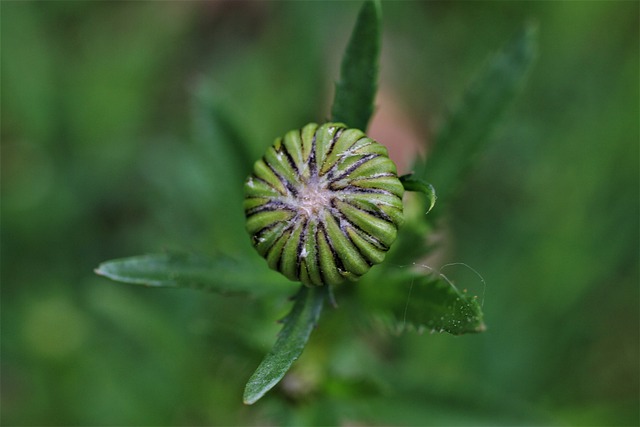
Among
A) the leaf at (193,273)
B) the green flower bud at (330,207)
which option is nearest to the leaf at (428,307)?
the green flower bud at (330,207)

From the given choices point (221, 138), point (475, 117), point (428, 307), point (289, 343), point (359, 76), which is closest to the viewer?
point (289, 343)

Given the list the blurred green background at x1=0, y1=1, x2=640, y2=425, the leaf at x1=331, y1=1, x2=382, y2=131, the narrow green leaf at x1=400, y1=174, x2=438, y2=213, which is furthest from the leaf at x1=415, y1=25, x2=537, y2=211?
the blurred green background at x1=0, y1=1, x2=640, y2=425

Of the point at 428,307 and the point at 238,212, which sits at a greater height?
the point at 238,212

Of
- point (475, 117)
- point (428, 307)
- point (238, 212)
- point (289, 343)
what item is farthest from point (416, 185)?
point (238, 212)

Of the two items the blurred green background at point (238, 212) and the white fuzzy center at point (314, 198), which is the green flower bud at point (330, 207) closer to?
the white fuzzy center at point (314, 198)

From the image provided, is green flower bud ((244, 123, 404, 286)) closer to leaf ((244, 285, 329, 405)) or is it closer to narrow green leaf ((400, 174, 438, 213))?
narrow green leaf ((400, 174, 438, 213))

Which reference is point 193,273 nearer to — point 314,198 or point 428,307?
point 314,198
